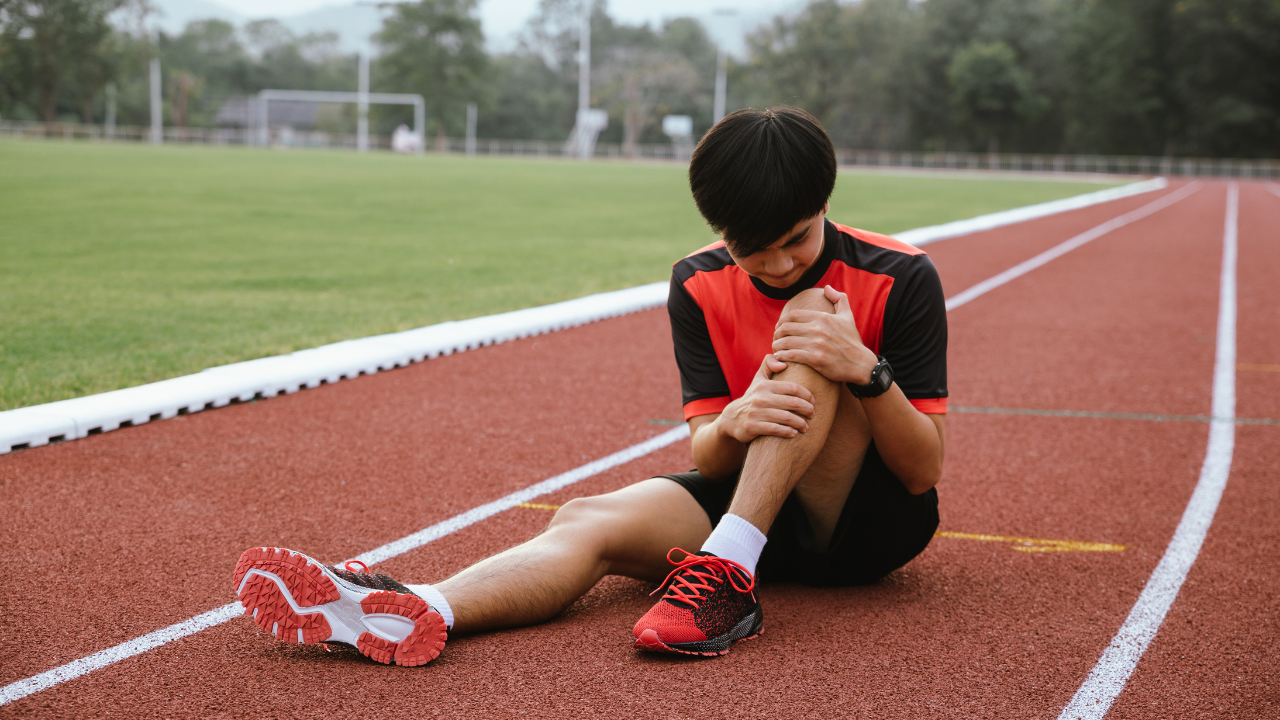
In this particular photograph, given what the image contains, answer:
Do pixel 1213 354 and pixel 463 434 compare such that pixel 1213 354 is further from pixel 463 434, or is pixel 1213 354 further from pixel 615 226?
pixel 615 226

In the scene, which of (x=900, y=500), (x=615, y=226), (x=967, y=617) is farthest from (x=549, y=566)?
(x=615, y=226)

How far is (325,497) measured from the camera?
3.93 meters

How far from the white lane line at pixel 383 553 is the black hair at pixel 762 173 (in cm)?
173

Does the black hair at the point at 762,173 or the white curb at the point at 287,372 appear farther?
the white curb at the point at 287,372

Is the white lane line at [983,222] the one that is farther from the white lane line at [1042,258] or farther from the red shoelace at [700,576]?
the red shoelace at [700,576]

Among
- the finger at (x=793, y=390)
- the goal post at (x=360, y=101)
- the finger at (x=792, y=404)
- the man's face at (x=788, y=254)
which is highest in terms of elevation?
the goal post at (x=360, y=101)

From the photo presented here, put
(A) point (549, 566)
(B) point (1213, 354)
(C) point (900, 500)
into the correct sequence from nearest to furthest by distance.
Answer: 1. (A) point (549, 566)
2. (C) point (900, 500)
3. (B) point (1213, 354)

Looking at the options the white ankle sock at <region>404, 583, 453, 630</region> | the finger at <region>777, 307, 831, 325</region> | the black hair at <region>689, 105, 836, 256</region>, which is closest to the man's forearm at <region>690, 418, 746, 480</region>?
the finger at <region>777, 307, 831, 325</region>

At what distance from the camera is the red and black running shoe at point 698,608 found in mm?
2506

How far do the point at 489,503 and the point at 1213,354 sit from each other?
20.6 feet

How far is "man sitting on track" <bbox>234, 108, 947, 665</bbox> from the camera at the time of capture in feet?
7.73

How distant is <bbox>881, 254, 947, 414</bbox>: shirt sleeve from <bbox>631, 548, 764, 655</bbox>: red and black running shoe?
0.67 m

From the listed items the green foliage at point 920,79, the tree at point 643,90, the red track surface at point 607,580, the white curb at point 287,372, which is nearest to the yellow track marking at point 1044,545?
the red track surface at point 607,580

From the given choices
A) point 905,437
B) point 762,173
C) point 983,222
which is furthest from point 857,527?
point 983,222
